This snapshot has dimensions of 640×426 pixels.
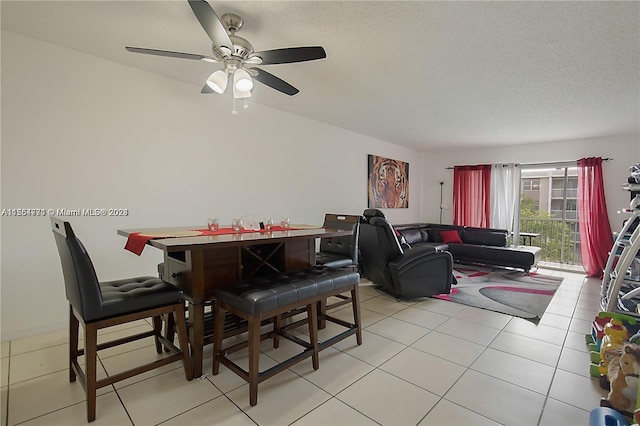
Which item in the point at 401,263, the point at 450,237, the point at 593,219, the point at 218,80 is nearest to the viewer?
the point at 218,80

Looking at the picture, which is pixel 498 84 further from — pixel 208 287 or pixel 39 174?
pixel 39 174

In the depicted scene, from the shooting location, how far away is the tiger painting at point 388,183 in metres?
5.81

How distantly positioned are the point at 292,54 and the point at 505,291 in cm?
393

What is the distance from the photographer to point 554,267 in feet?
18.7

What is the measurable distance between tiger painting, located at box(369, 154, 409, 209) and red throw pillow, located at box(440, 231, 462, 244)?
111 centimetres

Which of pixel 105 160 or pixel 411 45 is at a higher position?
pixel 411 45

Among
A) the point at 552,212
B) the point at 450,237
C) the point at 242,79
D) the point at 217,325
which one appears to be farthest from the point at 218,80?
the point at 552,212

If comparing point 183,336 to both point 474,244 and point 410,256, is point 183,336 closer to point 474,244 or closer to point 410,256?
point 410,256

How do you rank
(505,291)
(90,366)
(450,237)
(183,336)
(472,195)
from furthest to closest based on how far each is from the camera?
(472,195)
(450,237)
(505,291)
(183,336)
(90,366)

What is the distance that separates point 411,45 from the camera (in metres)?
2.35

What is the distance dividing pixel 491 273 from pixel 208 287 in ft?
15.8

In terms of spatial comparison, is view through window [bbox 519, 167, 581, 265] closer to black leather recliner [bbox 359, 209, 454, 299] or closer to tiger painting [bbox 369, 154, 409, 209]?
tiger painting [bbox 369, 154, 409, 209]

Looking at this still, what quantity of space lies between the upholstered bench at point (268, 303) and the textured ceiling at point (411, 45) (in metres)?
1.77

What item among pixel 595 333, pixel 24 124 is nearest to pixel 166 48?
pixel 24 124
